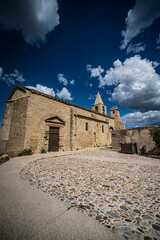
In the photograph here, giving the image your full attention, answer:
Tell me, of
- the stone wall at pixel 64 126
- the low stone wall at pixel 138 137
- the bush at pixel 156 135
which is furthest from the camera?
the stone wall at pixel 64 126

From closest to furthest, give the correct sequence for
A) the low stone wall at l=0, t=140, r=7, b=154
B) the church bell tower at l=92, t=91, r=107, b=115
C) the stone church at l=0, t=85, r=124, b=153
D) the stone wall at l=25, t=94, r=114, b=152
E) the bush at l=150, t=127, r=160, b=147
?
the low stone wall at l=0, t=140, r=7, b=154, the bush at l=150, t=127, r=160, b=147, the stone church at l=0, t=85, r=124, b=153, the stone wall at l=25, t=94, r=114, b=152, the church bell tower at l=92, t=91, r=107, b=115

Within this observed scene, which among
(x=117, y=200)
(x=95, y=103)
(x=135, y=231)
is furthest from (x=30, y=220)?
(x=95, y=103)

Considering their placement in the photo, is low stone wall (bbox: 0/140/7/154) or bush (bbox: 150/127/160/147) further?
bush (bbox: 150/127/160/147)

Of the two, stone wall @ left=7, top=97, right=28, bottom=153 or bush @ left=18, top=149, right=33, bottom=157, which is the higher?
stone wall @ left=7, top=97, right=28, bottom=153

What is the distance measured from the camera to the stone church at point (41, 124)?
30.7 feet

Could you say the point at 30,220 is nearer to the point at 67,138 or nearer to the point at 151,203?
the point at 151,203

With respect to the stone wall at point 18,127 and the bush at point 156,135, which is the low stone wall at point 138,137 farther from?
the stone wall at point 18,127

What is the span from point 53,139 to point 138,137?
9909mm

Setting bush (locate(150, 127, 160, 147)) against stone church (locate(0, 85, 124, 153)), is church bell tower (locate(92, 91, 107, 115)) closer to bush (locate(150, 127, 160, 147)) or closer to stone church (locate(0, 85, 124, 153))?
stone church (locate(0, 85, 124, 153))

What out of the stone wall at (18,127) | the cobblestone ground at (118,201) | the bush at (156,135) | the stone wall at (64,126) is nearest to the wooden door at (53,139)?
the stone wall at (64,126)

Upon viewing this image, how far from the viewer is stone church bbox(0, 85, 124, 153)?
9361mm

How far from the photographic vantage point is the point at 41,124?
10.6m

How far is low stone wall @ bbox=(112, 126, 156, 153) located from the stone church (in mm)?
5407

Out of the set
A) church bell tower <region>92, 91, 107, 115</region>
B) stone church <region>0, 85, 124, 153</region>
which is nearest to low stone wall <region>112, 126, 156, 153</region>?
stone church <region>0, 85, 124, 153</region>
